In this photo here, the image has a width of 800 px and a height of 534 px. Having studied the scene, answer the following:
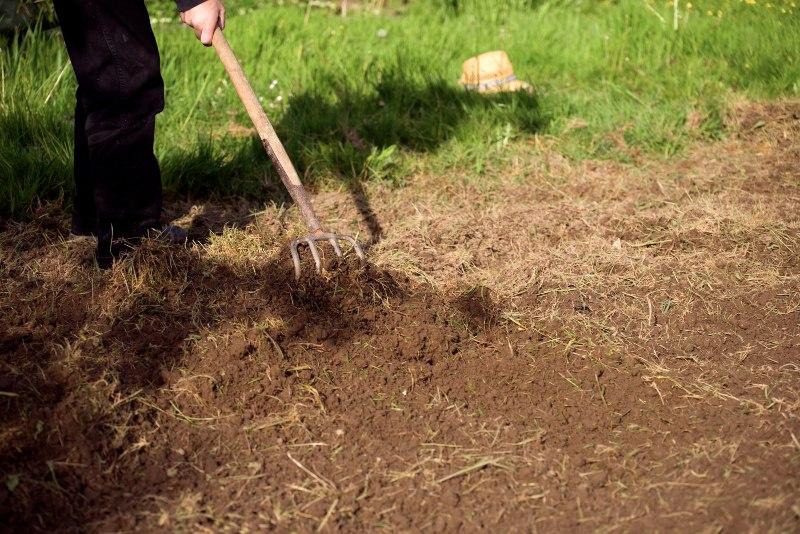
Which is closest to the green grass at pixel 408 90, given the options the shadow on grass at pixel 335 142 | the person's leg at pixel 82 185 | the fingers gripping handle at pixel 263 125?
the shadow on grass at pixel 335 142

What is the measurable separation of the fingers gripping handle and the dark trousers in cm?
25

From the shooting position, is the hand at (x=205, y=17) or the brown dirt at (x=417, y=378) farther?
the hand at (x=205, y=17)

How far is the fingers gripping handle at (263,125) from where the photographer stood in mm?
3018

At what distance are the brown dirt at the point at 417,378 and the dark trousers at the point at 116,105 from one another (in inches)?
9.5

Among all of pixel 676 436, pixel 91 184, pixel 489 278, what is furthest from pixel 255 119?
pixel 676 436

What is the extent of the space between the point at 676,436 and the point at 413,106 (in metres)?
2.80

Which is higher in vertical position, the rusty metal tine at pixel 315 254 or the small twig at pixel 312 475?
the rusty metal tine at pixel 315 254

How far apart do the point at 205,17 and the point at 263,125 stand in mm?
410

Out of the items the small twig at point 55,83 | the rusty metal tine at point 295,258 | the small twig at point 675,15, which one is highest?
the small twig at point 55,83

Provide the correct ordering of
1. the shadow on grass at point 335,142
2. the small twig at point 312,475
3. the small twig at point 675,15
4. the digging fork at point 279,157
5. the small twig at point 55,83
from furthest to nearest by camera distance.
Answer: the small twig at point 675,15 < the small twig at point 55,83 < the shadow on grass at point 335,142 < the digging fork at point 279,157 < the small twig at point 312,475

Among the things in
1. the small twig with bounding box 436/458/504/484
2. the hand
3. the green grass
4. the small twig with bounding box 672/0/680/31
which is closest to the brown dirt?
the small twig with bounding box 436/458/504/484

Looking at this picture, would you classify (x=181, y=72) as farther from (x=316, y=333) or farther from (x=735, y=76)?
(x=735, y=76)

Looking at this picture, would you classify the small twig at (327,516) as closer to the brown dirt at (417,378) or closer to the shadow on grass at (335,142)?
the brown dirt at (417,378)

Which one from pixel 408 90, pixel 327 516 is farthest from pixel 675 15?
pixel 327 516
